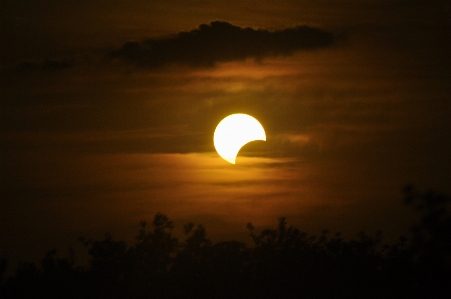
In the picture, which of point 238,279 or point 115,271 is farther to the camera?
point 115,271

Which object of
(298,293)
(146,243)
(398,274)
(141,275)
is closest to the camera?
(398,274)

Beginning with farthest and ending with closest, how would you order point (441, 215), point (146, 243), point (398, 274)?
point (146, 243) < point (398, 274) < point (441, 215)

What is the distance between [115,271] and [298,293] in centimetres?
859

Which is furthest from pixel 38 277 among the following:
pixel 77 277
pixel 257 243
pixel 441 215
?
pixel 441 215

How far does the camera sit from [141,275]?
3152 cm

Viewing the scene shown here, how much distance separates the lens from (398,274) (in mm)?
25531

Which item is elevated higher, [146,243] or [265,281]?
A: [146,243]

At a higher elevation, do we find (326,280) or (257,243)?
(257,243)

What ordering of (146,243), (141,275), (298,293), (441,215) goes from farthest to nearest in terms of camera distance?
1. (146,243)
2. (141,275)
3. (298,293)
4. (441,215)

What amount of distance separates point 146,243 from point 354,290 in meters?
10.9

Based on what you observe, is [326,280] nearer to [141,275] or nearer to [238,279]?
[238,279]

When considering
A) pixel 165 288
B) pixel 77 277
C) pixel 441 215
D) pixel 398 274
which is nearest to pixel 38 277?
pixel 77 277

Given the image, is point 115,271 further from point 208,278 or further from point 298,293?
point 298,293

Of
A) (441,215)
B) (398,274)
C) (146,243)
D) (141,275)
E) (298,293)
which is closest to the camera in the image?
Result: (441,215)
